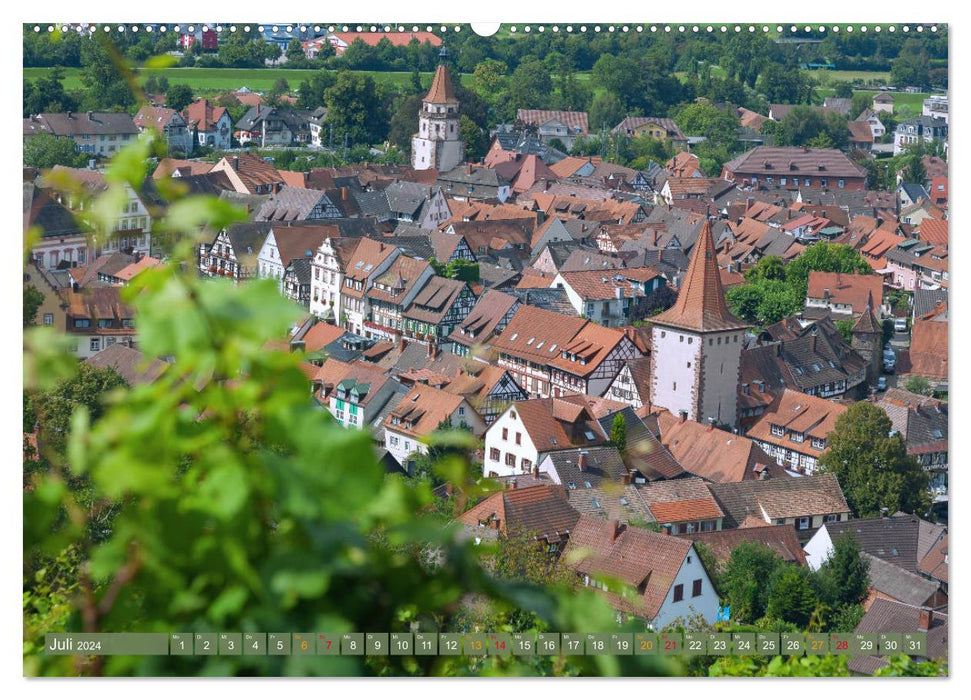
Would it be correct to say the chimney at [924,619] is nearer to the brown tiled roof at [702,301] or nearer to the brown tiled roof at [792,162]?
the brown tiled roof at [702,301]

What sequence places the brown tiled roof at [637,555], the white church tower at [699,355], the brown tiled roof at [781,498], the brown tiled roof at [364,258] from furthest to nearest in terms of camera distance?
the brown tiled roof at [364,258] → the white church tower at [699,355] → the brown tiled roof at [781,498] → the brown tiled roof at [637,555]

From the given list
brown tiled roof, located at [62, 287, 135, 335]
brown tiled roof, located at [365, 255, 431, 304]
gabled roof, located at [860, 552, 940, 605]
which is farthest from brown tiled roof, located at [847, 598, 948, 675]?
brown tiled roof, located at [365, 255, 431, 304]

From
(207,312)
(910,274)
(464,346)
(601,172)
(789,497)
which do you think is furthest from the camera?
(601,172)

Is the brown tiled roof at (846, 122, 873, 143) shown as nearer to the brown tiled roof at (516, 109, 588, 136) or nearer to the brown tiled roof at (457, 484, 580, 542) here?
the brown tiled roof at (516, 109, 588, 136)

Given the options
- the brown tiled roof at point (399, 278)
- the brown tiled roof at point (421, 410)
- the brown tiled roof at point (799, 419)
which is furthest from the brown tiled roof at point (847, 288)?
the brown tiled roof at point (421, 410)

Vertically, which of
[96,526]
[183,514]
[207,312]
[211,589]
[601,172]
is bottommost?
[601,172]

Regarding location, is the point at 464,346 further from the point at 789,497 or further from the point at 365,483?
the point at 365,483
